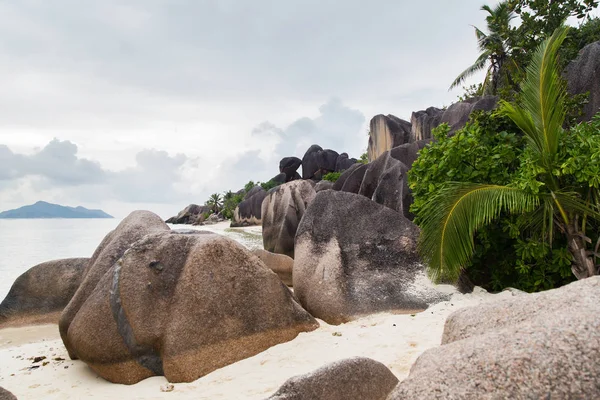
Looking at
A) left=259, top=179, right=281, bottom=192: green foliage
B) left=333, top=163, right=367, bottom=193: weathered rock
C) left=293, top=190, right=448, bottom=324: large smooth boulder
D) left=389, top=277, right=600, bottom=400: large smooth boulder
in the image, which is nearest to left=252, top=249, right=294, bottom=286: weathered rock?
left=293, top=190, right=448, bottom=324: large smooth boulder

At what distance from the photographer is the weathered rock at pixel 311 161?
48531 mm

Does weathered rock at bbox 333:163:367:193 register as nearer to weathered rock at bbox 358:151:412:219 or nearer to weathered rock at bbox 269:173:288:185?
weathered rock at bbox 358:151:412:219

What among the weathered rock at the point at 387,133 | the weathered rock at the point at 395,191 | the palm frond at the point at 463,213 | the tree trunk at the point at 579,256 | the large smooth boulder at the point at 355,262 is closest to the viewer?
the palm frond at the point at 463,213

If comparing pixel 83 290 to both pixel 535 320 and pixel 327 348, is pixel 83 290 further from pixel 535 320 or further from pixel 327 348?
pixel 535 320

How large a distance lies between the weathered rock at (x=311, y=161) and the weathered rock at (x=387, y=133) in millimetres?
21703

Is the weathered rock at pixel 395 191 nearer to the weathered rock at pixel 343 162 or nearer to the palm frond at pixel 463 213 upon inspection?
the palm frond at pixel 463 213

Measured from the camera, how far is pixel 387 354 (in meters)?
4.34

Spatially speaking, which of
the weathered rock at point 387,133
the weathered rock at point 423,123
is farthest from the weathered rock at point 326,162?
the weathered rock at point 423,123

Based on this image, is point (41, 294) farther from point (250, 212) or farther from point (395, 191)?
point (250, 212)

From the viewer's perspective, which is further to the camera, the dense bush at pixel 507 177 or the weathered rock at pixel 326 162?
the weathered rock at pixel 326 162

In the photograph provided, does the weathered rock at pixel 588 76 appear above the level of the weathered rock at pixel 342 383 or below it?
above

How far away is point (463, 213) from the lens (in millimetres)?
5449

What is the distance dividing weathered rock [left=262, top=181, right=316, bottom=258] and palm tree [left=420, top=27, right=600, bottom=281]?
11597 mm

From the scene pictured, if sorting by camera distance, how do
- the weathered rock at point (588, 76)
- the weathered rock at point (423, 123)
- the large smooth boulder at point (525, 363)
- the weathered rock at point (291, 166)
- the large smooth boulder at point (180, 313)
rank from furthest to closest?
the weathered rock at point (291, 166) → the weathered rock at point (423, 123) → the weathered rock at point (588, 76) → the large smooth boulder at point (180, 313) → the large smooth boulder at point (525, 363)
